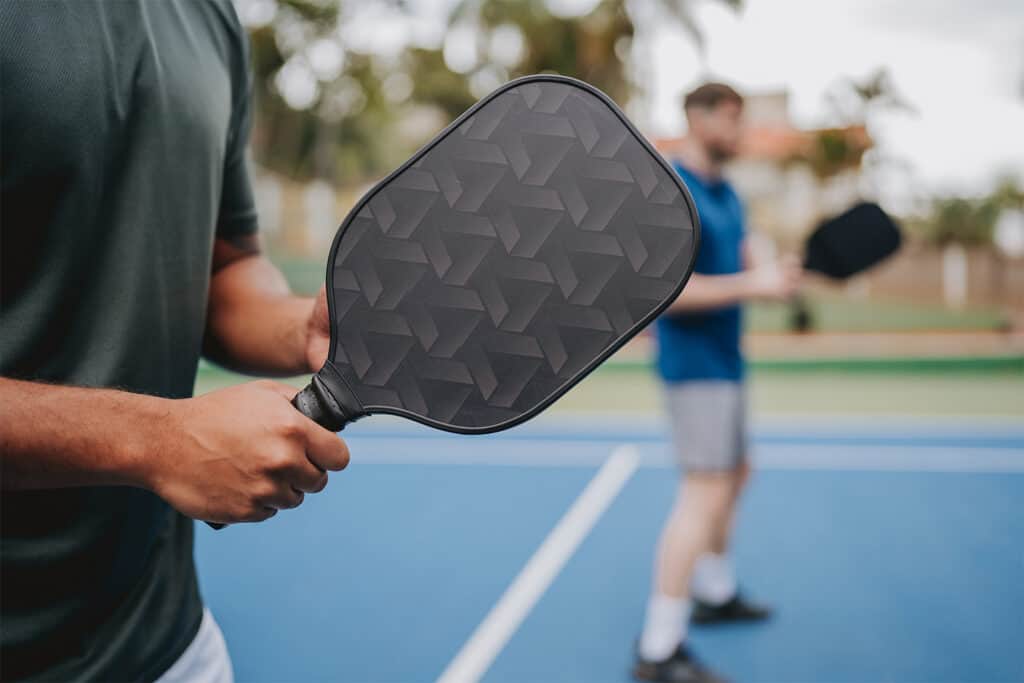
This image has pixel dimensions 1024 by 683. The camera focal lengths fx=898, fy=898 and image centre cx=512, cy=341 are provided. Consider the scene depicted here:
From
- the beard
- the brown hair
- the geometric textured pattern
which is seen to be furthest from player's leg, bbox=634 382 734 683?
the geometric textured pattern

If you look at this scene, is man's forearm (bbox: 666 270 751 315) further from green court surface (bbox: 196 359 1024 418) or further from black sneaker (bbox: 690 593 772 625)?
green court surface (bbox: 196 359 1024 418)

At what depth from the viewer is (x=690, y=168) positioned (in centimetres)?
303

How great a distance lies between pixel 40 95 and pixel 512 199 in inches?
20.1

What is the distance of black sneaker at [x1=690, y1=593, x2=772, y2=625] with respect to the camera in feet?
11.0

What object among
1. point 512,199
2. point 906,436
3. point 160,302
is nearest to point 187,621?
point 160,302

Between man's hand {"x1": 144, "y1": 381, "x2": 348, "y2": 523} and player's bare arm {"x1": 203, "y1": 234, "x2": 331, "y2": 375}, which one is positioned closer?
man's hand {"x1": 144, "y1": 381, "x2": 348, "y2": 523}

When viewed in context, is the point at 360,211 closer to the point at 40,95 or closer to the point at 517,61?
the point at 40,95

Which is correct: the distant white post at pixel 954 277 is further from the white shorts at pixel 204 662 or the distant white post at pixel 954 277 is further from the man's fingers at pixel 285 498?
the man's fingers at pixel 285 498

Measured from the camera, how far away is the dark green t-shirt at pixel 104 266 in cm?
96

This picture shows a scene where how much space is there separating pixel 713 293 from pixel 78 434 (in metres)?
2.30

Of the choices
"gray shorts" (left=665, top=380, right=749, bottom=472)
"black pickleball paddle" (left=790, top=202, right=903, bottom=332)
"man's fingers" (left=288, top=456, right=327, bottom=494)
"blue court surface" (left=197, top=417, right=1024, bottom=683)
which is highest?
"man's fingers" (left=288, top=456, right=327, bottom=494)

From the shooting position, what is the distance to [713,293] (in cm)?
287

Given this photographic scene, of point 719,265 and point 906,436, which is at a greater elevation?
point 719,265

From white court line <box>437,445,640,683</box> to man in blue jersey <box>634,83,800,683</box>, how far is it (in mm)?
525
